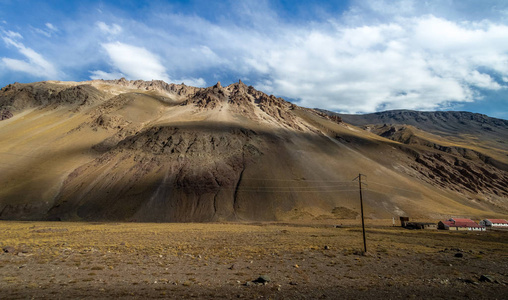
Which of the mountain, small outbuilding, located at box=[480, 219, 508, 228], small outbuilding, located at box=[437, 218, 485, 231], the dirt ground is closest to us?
the dirt ground

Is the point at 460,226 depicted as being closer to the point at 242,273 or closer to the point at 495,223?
the point at 495,223

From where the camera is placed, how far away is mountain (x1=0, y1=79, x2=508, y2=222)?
64.2 meters

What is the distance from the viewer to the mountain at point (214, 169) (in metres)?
64.2

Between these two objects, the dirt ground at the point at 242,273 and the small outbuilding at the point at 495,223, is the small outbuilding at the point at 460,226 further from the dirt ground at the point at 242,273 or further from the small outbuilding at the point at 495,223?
the dirt ground at the point at 242,273

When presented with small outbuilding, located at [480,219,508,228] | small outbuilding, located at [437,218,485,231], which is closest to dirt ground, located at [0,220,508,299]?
small outbuilding, located at [437,218,485,231]

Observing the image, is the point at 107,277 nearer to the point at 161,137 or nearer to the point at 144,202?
the point at 144,202

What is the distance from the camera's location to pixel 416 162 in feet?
325

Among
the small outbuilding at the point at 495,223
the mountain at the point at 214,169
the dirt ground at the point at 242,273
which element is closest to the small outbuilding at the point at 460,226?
the small outbuilding at the point at 495,223

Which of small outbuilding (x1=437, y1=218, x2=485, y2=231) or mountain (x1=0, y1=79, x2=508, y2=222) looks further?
mountain (x1=0, y1=79, x2=508, y2=222)

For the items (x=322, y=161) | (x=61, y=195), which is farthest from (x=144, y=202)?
(x=322, y=161)

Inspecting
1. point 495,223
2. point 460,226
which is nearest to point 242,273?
point 460,226

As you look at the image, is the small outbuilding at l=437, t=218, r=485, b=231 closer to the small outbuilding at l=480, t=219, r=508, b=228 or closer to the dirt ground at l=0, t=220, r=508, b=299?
the small outbuilding at l=480, t=219, r=508, b=228

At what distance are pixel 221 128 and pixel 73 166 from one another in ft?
142

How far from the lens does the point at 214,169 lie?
74750 millimetres
